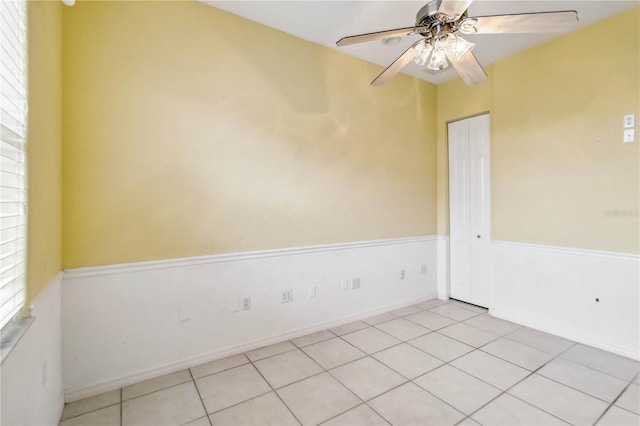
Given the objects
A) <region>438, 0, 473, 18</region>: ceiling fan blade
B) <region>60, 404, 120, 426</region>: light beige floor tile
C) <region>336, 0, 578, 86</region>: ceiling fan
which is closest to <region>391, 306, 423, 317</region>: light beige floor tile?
<region>336, 0, 578, 86</region>: ceiling fan

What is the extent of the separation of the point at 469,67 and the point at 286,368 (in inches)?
102

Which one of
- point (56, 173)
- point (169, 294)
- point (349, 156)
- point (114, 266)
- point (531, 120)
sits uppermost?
point (531, 120)

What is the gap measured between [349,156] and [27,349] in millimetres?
2818

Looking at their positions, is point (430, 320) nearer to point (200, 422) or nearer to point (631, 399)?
point (631, 399)

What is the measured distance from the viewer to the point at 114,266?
212 centimetres

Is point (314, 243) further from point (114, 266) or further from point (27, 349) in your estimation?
point (27, 349)

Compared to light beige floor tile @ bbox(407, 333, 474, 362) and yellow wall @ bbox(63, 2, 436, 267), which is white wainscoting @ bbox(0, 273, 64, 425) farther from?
light beige floor tile @ bbox(407, 333, 474, 362)

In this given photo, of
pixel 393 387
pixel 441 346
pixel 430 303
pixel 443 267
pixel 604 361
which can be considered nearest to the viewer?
pixel 393 387

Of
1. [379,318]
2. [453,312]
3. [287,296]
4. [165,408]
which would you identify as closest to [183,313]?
[165,408]

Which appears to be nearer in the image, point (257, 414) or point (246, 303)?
point (257, 414)

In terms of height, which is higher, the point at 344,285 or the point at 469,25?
the point at 469,25

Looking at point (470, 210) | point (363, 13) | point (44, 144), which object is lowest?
point (470, 210)

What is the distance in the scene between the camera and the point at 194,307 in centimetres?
241

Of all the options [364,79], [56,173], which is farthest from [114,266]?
[364,79]
